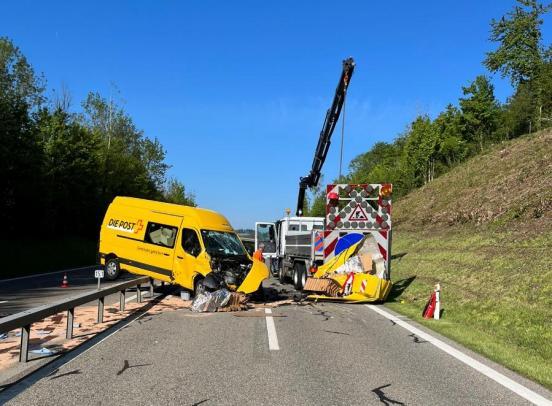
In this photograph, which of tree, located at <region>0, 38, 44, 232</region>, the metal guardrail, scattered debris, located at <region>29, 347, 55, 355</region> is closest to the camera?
the metal guardrail

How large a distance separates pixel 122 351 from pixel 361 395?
359cm

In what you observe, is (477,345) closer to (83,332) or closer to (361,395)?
(361,395)

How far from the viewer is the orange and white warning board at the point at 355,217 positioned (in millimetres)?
15281

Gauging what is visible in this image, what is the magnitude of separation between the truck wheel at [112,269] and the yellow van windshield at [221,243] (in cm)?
395

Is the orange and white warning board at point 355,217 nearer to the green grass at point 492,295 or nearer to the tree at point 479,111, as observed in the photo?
the green grass at point 492,295

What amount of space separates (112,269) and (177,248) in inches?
151

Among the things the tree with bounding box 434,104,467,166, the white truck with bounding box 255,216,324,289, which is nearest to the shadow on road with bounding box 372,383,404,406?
the white truck with bounding box 255,216,324,289

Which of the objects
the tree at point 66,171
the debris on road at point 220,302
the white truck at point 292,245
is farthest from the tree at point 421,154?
the debris on road at point 220,302

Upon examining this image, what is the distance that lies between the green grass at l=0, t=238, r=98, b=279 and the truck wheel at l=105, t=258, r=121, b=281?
7960mm

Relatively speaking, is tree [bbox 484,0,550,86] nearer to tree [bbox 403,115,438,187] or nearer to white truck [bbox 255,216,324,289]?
tree [bbox 403,115,438,187]

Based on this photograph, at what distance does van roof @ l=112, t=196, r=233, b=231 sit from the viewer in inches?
587

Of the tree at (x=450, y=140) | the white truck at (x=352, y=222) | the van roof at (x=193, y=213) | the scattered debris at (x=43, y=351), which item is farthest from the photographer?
the tree at (x=450, y=140)

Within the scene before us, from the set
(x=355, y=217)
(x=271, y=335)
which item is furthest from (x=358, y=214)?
(x=271, y=335)

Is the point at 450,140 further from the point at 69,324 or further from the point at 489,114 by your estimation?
the point at 69,324
